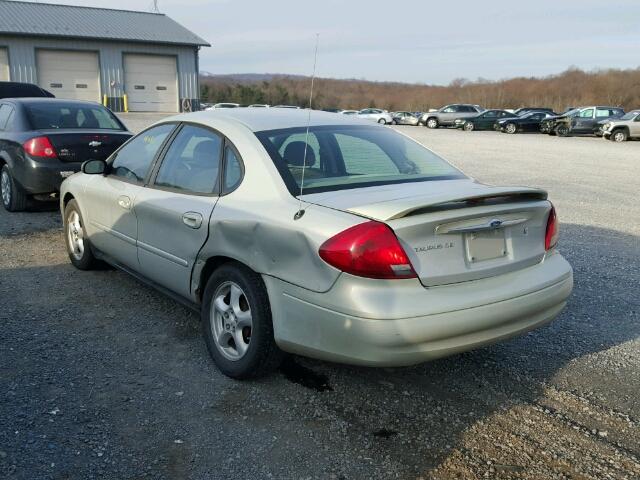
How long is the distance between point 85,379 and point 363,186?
6.47ft

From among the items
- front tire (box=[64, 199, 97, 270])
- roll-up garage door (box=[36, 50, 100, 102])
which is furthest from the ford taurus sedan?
roll-up garage door (box=[36, 50, 100, 102])

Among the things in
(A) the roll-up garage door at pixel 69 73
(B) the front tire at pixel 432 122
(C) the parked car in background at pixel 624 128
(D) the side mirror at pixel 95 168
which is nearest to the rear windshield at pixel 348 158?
(D) the side mirror at pixel 95 168

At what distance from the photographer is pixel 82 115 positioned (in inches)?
334

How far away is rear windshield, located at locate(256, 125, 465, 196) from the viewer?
349 centimetres

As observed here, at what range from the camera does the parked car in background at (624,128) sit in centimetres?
2849

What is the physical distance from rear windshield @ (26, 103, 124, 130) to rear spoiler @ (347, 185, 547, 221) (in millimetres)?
6547

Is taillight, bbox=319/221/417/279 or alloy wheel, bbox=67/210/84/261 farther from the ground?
taillight, bbox=319/221/417/279

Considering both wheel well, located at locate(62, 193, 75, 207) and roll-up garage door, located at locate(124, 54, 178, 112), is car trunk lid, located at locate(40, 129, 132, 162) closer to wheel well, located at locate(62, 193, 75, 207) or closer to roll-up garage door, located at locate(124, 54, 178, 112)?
wheel well, located at locate(62, 193, 75, 207)

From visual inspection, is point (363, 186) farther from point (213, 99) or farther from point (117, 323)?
point (213, 99)

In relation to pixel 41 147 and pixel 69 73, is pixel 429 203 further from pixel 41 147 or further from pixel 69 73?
pixel 69 73

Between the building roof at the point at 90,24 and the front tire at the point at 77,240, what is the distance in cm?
3330

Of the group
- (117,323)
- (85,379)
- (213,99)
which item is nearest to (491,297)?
(85,379)

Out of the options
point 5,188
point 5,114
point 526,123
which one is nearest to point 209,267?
point 5,188

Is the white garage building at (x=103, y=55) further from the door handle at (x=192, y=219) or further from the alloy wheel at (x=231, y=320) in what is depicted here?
the alloy wheel at (x=231, y=320)
